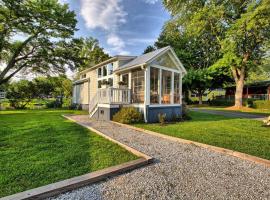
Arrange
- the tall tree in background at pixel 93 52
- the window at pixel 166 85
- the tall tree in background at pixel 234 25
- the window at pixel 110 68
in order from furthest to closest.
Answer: the tall tree in background at pixel 93 52
the tall tree in background at pixel 234 25
the window at pixel 110 68
the window at pixel 166 85

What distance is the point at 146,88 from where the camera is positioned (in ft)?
33.2

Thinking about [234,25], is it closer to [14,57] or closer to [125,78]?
[125,78]

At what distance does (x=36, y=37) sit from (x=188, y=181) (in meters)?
21.6

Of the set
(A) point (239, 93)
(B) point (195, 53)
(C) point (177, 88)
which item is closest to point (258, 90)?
(A) point (239, 93)

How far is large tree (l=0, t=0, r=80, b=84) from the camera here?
16.9 metres

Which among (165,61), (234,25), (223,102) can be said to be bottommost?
(223,102)

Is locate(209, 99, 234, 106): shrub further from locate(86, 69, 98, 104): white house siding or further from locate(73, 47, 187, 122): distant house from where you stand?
locate(86, 69, 98, 104): white house siding

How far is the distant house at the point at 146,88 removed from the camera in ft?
34.1

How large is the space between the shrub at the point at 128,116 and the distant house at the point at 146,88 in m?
0.39

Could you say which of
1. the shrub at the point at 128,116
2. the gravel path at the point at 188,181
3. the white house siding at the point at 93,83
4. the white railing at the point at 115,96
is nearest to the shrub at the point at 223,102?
the white house siding at the point at 93,83

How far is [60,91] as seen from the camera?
92.4 ft

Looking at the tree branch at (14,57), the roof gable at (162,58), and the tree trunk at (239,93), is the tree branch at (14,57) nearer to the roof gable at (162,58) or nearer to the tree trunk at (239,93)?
the roof gable at (162,58)

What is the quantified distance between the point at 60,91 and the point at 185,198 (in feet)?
93.1

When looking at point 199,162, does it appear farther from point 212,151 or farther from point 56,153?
point 56,153
